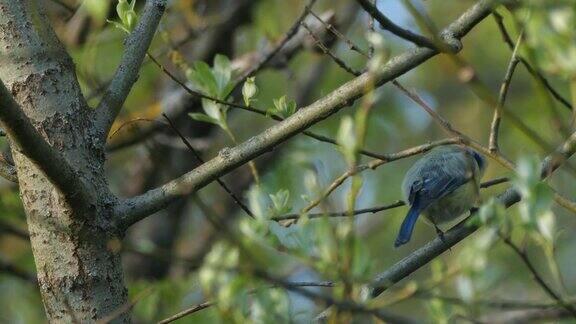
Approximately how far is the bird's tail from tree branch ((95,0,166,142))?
1245 millimetres

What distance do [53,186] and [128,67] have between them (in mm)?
425

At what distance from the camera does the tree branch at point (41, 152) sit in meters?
1.99

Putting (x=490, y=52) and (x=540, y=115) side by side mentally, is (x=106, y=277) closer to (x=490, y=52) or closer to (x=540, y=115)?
(x=540, y=115)

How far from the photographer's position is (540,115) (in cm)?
702

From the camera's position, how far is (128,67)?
248 cm

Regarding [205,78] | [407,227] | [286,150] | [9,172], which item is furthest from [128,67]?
[286,150]

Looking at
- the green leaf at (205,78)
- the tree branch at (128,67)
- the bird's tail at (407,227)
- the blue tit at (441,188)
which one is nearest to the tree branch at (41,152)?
the tree branch at (128,67)

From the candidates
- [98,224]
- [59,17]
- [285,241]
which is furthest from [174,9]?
[285,241]

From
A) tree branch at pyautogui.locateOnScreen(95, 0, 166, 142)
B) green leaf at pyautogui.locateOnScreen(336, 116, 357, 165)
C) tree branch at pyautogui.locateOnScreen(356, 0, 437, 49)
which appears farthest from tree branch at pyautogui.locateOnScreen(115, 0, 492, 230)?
green leaf at pyautogui.locateOnScreen(336, 116, 357, 165)

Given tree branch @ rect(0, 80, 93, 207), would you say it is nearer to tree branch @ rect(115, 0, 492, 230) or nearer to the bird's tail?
tree branch @ rect(115, 0, 492, 230)

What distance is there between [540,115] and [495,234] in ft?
18.6

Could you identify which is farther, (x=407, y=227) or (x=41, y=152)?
(x=407, y=227)

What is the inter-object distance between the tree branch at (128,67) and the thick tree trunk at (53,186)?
0.05m

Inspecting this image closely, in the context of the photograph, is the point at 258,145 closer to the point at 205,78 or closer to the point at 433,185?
the point at 205,78
